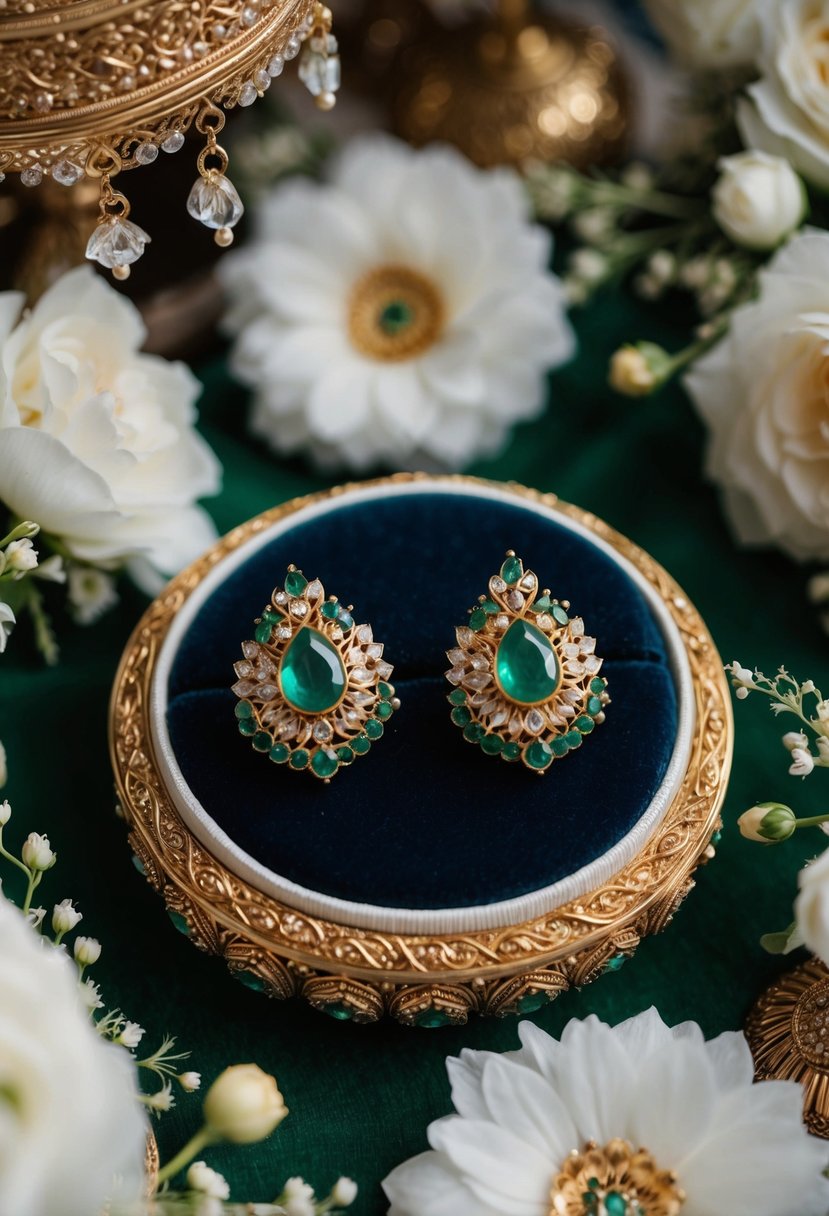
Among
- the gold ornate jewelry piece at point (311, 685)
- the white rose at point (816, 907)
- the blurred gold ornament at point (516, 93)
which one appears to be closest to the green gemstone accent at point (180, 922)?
the gold ornate jewelry piece at point (311, 685)

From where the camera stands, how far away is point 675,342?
1289 mm

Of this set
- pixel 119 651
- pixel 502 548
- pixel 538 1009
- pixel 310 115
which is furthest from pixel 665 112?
pixel 538 1009

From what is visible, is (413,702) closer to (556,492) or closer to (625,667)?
(625,667)

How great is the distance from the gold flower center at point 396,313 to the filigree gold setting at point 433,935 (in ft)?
1.52

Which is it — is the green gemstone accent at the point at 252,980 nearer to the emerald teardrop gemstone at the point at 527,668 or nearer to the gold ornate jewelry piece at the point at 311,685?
the gold ornate jewelry piece at the point at 311,685

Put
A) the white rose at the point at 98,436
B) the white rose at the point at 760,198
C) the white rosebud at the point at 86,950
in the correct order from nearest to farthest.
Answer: the white rosebud at the point at 86,950
the white rose at the point at 98,436
the white rose at the point at 760,198

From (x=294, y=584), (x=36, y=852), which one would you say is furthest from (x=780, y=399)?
(x=36, y=852)

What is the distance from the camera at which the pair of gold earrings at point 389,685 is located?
0.83 meters

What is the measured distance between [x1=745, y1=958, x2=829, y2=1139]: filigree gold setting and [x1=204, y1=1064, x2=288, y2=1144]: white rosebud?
1.13ft

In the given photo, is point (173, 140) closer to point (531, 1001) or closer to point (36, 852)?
point (36, 852)

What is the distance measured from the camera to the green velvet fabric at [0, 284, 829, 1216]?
84 cm

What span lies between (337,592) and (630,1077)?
0.39m

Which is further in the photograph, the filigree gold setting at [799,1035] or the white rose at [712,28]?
the white rose at [712,28]

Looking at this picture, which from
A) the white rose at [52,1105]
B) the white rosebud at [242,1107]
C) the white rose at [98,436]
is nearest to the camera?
the white rose at [52,1105]
